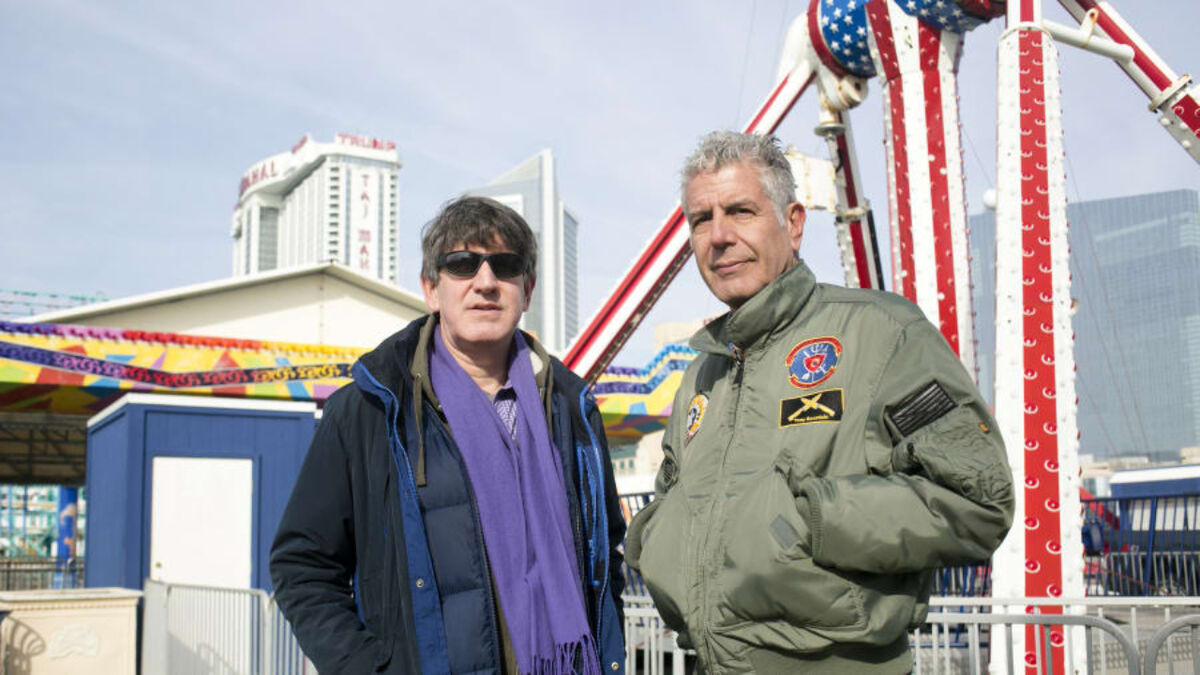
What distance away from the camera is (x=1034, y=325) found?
22.6ft

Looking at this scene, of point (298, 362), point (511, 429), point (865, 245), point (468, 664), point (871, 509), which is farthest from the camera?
point (298, 362)

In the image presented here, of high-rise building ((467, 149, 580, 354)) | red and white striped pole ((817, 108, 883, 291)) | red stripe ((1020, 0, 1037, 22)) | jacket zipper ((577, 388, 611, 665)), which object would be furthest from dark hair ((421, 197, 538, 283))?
high-rise building ((467, 149, 580, 354))

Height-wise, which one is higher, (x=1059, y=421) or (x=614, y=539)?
(x=1059, y=421)

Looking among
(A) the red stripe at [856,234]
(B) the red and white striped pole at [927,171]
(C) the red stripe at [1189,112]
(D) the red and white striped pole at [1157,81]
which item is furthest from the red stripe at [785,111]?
(C) the red stripe at [1189,112]

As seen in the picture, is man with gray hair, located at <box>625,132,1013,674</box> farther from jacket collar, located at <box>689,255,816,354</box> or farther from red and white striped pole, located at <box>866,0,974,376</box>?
red and white striped pole, located at <box>866,0,974,376</box>

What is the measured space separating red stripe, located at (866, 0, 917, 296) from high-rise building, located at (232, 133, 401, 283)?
435 feet

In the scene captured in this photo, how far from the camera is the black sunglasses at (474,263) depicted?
3.01 metres

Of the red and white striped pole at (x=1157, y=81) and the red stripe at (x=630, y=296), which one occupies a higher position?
the red and white striped pole at (x=1157, y=81)

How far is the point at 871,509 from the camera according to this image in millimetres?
2037

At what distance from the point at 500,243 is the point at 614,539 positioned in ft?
3.22

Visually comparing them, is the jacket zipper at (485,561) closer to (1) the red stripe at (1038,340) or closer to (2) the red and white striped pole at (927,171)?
(1) the red stripe at (1038,340)

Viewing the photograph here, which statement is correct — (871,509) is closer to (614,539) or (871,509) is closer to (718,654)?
(718,654)

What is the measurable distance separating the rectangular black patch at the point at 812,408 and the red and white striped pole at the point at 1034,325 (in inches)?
177

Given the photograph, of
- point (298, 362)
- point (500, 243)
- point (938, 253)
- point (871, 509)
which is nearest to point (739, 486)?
point (871, 509)
